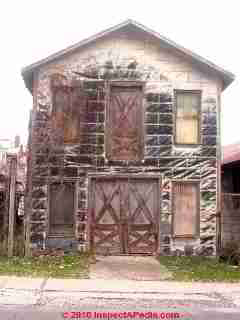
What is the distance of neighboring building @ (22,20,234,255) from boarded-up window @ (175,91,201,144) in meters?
0.03

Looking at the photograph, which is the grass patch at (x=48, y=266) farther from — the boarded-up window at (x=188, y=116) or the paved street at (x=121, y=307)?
the boarded-up window at (x=188, y=116)

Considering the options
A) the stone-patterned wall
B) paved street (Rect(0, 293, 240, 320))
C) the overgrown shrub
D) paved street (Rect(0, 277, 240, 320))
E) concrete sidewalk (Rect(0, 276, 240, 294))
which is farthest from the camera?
the stone-patterned wall

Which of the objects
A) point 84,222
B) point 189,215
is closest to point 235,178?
point 189,215

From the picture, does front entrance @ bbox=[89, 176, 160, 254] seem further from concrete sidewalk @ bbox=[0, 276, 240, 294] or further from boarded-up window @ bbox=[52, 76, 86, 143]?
concrete sidewalk @ bbox=[0, 276, 240, 294]

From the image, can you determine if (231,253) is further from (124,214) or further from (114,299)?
(114,299)

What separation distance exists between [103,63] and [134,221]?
5.32 metres

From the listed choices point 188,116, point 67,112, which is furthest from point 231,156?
point 67,112

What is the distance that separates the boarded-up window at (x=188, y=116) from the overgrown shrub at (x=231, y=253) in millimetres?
3518

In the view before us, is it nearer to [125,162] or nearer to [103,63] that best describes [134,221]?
[125,162]

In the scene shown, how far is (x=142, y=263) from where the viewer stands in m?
14.2

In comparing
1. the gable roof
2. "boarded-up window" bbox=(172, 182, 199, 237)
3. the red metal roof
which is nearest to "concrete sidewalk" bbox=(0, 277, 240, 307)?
"boarded-up window" bbox=(172, 182, 199, 237)

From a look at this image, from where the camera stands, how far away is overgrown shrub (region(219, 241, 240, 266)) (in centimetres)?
1480

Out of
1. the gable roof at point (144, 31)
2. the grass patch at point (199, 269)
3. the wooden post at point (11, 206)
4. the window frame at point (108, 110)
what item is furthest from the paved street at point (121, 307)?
the gable roof at point (144, 31)

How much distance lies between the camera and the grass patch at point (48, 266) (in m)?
11.6
